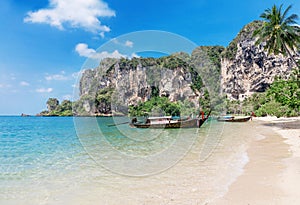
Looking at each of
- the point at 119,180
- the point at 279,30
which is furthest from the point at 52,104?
the point at 119,180

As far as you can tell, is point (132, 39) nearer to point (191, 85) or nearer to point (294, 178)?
point (294, 178)

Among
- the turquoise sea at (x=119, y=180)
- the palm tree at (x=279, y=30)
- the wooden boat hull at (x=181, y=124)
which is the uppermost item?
the palm tree at (x=279, y=30)

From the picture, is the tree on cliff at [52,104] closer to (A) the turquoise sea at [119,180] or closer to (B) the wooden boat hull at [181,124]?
(B) the wooden boat hull at [181,124]

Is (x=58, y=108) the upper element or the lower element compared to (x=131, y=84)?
lower

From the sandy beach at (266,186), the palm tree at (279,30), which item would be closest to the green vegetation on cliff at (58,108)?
the palm tree at (279,30)

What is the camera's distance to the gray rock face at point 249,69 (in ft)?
254

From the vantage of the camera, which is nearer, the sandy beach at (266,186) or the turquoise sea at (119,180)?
the sandy beach at (266,186)

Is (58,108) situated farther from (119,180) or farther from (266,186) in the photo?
(266,186)

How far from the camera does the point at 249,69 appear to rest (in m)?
85.8

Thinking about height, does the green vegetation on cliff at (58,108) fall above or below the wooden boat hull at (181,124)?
above

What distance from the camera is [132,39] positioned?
356 inches

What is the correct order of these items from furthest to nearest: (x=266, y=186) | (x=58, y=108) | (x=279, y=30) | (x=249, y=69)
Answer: (x=58, y=108) < (x=249, y=69) < (x=279, y=30) < (x=266, y=186)

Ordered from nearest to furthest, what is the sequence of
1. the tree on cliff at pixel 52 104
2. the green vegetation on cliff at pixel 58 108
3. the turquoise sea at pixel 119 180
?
the turquoise sea at pixel 119 180
the green vegetation on cliff at pixel 58 108
the tree on cliff at pixel 52 104

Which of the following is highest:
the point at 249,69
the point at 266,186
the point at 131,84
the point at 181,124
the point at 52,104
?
the point at 249,69
